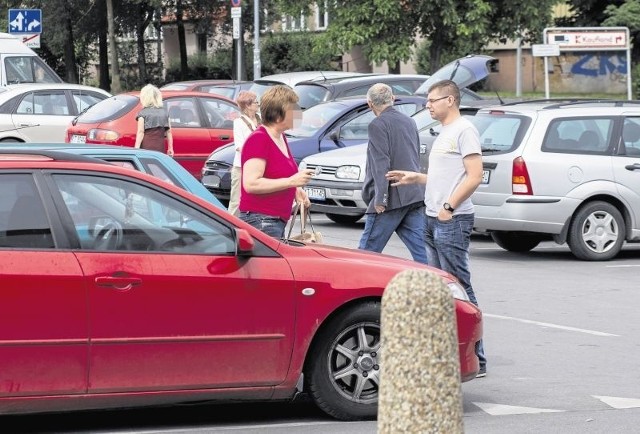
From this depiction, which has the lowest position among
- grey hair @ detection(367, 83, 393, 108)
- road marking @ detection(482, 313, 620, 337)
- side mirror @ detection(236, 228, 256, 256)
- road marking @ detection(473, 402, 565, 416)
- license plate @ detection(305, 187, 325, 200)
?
road marking @ detection(482, 313, 620, 337)

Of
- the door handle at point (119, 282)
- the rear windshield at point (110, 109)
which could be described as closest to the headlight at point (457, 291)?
the door handle at point (119, 282)

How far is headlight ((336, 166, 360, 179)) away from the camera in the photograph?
17047 millimetres

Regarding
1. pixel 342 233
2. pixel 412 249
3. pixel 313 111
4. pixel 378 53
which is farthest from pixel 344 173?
pixel 378 53

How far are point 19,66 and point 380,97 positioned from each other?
71.3 ft

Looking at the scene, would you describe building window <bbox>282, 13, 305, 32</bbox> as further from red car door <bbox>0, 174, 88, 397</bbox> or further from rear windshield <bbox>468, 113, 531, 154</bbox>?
red car door <bbox>0, 174, 88, 397</bbox>

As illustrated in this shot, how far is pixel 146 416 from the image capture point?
7.55m

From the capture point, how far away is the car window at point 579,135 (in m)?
14.5

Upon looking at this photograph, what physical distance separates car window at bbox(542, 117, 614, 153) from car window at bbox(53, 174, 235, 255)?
26.1 ft

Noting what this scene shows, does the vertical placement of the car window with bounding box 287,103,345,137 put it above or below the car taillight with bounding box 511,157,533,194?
above

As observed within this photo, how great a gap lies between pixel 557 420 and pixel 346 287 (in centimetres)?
135

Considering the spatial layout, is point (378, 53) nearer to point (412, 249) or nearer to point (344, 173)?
point (344, 173)

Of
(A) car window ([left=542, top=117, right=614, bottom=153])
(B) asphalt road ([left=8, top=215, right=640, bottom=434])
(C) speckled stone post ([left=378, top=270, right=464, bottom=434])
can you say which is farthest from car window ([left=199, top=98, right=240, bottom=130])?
(C) speckled stone post ([left=378, top=270, right=464, bottom=434])

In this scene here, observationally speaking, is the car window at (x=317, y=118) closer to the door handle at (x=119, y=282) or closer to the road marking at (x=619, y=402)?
the road marking at (x=619, y=402)

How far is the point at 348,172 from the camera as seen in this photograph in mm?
17125
